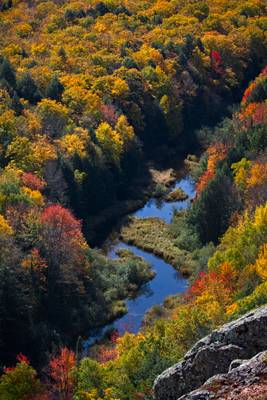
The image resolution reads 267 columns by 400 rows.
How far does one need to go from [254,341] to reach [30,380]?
1252 inches

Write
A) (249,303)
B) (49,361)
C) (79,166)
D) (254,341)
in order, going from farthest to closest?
(79,166), (49,361), (249,303), (254,341)

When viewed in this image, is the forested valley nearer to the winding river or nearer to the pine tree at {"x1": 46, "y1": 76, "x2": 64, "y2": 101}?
the pine tree at {"x1": 46, "y1": 76, "x2": 64, "y2": 101}

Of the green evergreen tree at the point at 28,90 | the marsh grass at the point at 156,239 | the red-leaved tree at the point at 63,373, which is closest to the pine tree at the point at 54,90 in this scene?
the green evergreen tree at the point at 28,90

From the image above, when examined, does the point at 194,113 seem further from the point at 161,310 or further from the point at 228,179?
the point at 161,310

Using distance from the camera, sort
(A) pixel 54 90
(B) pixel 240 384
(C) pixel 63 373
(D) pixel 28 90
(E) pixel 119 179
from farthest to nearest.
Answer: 1. (A) pixel 54 90
2. (D) pixel 28 90
3. (E) pixel 119 179
4. (C) pixel 63 373
5. (B) pixel 240 384

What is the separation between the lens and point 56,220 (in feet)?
254

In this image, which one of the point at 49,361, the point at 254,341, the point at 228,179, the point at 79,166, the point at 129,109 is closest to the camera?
the point at 254,341

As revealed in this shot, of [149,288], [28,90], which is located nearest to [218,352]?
[149,288]

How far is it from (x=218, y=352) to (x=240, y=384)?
148 inches

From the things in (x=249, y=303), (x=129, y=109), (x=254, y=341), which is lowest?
(x=254, y=341)

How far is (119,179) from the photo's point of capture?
4269 inches

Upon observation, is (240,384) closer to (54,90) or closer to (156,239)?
(156,239)

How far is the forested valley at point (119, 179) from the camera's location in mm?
57406

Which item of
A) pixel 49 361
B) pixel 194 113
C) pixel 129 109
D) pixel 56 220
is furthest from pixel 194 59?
pixel 49 361
